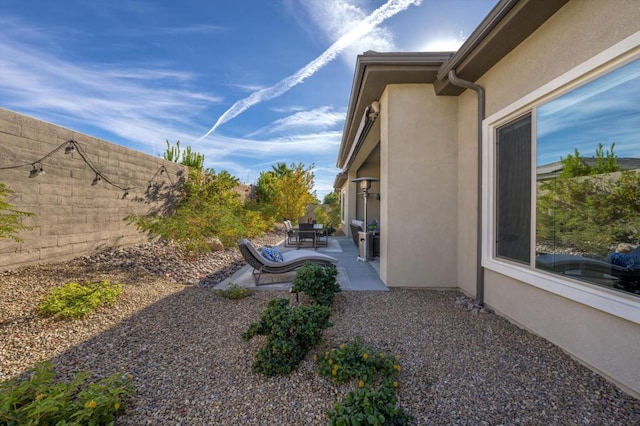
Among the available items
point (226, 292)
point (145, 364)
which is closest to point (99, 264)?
point (226, 292)

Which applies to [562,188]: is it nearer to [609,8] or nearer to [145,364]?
[609,8]

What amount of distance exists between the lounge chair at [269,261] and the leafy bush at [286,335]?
7.98ft

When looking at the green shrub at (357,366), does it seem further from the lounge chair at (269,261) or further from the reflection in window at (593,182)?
the lounge chair at (269,261)

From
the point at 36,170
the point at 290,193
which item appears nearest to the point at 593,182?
the point at 36,170

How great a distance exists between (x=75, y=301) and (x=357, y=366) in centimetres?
394

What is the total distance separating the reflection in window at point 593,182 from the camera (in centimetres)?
256

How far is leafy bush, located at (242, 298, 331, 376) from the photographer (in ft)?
8.44

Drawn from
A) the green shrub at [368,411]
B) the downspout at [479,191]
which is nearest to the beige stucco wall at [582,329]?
the downspout at [479,191]

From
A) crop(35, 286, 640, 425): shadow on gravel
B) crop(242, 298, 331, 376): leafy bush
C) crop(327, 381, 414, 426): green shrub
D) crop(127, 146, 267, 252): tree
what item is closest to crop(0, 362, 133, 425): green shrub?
crop(35, 286, 640, 425): shadow on gravel

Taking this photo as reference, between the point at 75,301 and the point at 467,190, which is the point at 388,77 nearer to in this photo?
the point at 467,190

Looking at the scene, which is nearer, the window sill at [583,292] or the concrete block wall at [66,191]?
the window sill at [583,292]

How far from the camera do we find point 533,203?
137 inches

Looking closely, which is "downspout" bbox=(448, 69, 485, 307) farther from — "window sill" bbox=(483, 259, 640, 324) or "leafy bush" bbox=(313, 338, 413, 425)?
"leafy bush" bbox=(313, 338, 413, 425)

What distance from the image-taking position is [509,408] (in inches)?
84.7
